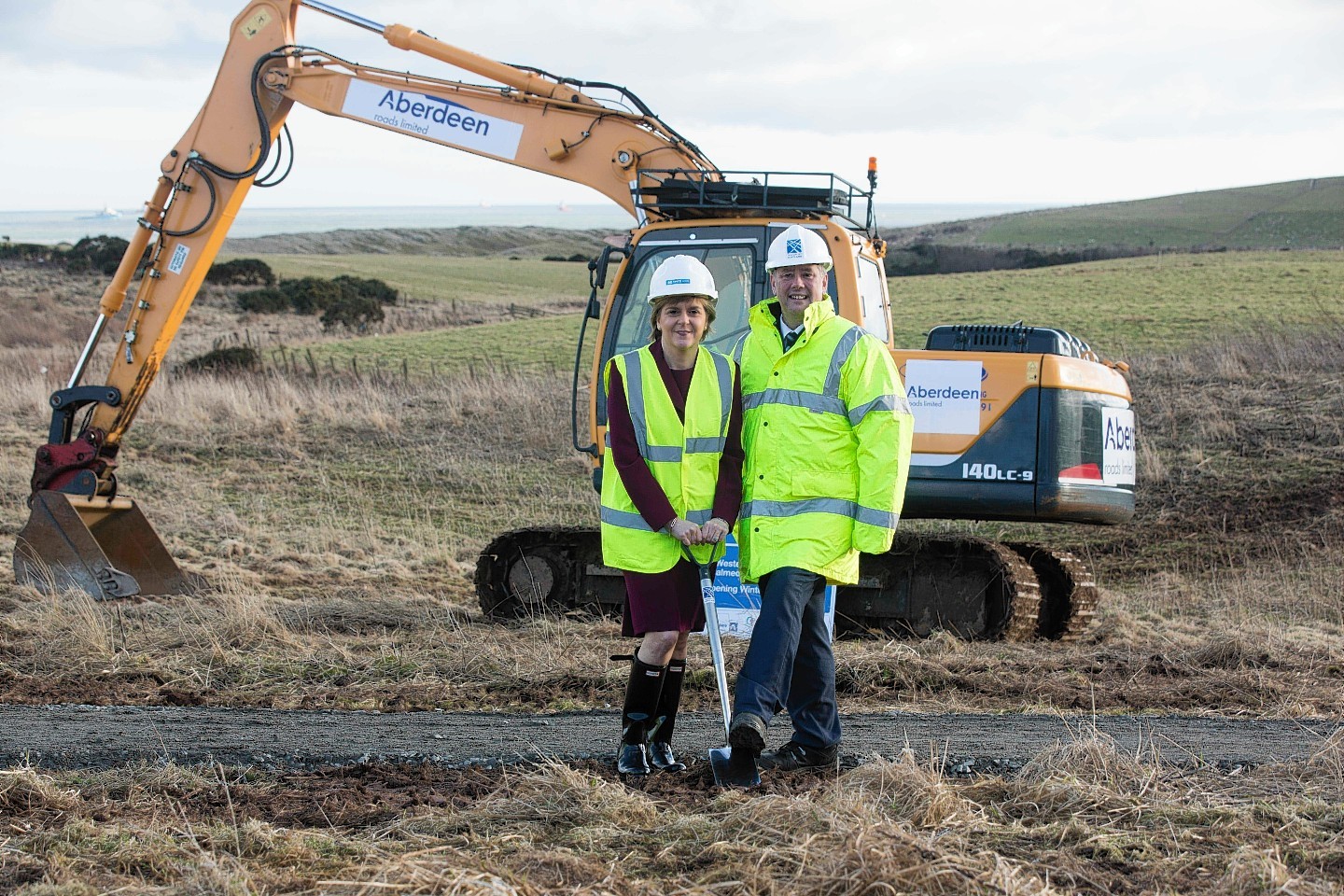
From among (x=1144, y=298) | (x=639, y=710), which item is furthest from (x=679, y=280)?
(x=1144, y=298)

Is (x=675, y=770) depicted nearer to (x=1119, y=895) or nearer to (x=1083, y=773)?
(x=1083, y=773)

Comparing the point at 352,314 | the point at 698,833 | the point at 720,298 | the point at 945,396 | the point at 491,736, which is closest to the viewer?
the point at 698,833

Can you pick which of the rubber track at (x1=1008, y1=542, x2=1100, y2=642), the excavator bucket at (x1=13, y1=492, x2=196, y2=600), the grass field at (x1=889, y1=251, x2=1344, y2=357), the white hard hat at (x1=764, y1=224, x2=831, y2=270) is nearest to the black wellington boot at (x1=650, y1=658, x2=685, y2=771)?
the white hard hat at (x1=764, y1=224, x2=831, y2=270)

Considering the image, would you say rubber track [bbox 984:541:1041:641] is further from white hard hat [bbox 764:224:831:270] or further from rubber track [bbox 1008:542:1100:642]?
white hard hat [bbox 764:224:831:270]

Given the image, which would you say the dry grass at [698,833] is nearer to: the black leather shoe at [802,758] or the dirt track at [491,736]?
the black leather shoe at [802,758]

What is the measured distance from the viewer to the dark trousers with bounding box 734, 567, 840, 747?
5289mm

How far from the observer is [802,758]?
5.59 metres

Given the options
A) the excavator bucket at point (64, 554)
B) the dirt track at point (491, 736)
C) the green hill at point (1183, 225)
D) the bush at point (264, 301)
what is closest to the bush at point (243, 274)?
the bush at point (264, 301)

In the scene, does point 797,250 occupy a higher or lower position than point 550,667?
higher

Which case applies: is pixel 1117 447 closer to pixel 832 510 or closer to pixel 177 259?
pixel 832 510

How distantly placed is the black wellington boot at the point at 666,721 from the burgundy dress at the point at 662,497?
226 mm

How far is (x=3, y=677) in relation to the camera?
7.70 metres

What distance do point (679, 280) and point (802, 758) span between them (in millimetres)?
1943

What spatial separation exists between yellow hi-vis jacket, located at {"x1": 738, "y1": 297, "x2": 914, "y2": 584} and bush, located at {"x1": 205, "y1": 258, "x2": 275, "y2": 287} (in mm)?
38881
